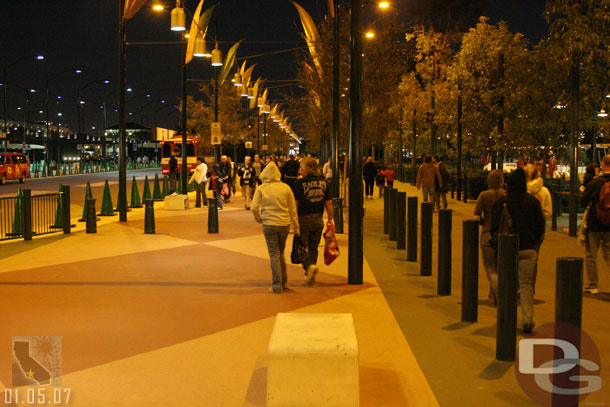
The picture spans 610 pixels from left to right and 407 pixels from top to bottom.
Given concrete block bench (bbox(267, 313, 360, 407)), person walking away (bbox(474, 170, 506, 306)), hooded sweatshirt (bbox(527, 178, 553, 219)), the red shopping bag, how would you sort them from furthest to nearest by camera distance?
hooded sweatshirt (bbox(527, 178, 553, 219)) < the red shopping bag < person walking away (bbox(474, 170, 506, 306)) < concrete block bench (bbox(267, 313, 360, 407))

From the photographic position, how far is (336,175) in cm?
2345

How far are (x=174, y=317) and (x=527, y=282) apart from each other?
4.12 m

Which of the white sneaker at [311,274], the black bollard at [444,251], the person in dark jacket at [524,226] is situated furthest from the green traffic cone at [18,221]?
the person in dark jacket at [524,226]

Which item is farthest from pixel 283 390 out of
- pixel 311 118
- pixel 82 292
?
pixel 311 118

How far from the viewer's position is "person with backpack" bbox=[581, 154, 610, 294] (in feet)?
31.8

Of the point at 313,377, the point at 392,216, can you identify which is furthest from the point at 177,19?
the point at 313,377

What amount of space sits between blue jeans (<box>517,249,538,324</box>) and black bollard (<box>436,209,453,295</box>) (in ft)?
5.89

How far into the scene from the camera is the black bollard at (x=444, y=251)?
9.81 meters

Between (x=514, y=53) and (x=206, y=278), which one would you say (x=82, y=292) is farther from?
(x=514, y=53)

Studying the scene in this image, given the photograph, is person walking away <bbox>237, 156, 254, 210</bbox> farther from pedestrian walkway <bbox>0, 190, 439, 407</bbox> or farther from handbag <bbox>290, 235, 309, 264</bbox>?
handbag <bbox>290, 235, 309, 264</bbox>

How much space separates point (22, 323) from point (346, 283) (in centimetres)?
475

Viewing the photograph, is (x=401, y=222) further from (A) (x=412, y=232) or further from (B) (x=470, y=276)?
(B) (x=470, y=276)

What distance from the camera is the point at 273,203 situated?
32.9ft

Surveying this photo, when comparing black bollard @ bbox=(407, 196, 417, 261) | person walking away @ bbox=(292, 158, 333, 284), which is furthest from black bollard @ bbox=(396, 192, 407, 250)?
person walking away @ bbox=(292, 158, 333, 284)
